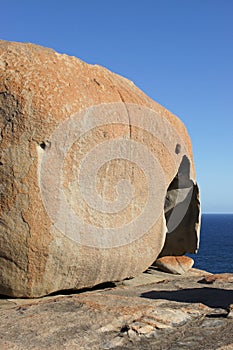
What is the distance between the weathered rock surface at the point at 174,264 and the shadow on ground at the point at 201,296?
2728 mm

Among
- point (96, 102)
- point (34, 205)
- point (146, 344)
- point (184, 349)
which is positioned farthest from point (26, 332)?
point (96, 102)

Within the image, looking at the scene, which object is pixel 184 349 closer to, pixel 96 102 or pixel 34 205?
pixel 34 205

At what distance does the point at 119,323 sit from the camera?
5.35 metres

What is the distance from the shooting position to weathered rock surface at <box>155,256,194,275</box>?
1079 centimetres

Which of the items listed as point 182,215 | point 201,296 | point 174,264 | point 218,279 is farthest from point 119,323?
point 182,215

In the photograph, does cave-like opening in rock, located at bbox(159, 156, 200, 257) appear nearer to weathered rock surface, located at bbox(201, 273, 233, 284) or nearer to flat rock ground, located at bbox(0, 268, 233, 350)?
weathered rock surface, located at bbox(201, 273, 233, 284)

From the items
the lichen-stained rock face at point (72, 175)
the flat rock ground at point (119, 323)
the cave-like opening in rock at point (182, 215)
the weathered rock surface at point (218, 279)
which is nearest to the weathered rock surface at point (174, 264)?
the cave-like opening in rock at point (182, 215)

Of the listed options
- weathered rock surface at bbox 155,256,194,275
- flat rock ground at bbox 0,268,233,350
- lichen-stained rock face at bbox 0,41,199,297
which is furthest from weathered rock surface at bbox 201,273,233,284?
weathered rock surface at bbox 155,256,194,275

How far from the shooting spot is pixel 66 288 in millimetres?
7445

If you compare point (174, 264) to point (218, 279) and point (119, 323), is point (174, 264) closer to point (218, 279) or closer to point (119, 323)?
point (218, 279)

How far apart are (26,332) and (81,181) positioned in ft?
9.52

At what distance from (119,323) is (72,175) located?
2.69m

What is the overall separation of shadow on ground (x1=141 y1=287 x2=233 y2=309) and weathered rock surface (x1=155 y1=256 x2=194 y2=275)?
8.95 ft

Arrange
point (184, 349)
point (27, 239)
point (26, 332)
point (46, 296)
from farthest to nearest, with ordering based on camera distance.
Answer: point (46, 296) < point (27, 239) < point (26, 332) < point (184, 349)
